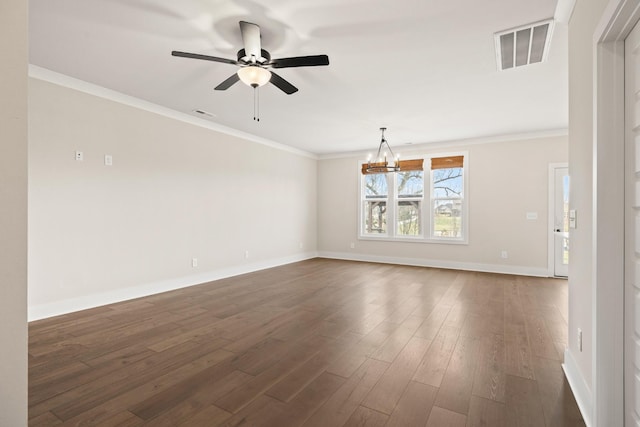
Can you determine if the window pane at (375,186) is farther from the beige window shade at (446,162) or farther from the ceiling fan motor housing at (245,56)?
the ceiling fan motor housing at (245,56)

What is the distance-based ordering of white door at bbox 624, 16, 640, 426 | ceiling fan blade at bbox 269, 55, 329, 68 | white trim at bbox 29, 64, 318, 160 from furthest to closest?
white trim at bbox 29, 64, 318, 160 < ceiling fan blade at bbox 269, 55, 329, 68 < white door at bbox 624, 16, 640, 426

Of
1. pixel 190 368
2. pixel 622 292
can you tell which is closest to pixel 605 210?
pixel 622 292

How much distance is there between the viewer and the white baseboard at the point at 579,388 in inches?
65.9

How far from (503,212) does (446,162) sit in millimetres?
1478

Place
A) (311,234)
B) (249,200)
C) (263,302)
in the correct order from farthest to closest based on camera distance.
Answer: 1. (311,234)
2. (249,200)
3. (263,302)

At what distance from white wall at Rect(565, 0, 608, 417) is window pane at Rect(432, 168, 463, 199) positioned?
4.41 m

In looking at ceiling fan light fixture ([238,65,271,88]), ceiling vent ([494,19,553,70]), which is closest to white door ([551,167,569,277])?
ceiling vent ([494,19,553,70])

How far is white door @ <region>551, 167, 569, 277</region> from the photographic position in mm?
5488

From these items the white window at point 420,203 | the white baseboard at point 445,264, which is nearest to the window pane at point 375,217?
the white window at point 420,203

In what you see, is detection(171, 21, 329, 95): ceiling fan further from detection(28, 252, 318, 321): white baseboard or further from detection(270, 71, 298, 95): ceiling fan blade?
detection(28, 252, 318, 321): white baseboard

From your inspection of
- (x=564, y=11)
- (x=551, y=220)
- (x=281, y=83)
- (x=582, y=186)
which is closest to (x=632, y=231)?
(x=582, y=186)

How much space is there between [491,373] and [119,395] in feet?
8.27

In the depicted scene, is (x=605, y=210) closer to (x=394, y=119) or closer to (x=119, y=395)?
(x=119, y=395)

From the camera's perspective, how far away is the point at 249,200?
6.02m
